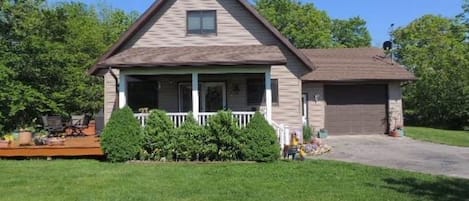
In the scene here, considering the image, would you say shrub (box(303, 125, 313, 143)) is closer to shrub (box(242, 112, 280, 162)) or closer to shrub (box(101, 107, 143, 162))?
shrub (box(242, 112, 280, 162))

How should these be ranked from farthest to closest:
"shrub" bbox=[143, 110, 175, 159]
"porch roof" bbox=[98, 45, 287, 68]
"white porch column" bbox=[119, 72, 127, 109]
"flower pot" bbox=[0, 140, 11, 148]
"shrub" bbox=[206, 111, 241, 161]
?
1. "white porch column" bbox=[119, 72, 127, 109]
2. "porch roof" bbox=[98, 45, 287, 68]
3. "flower pot" bbox=[0, 140, 11, 148]
4. "shrub" bbox=[143, 110, 175, 159]
5. "shrub" bbox=[206, 111, 241, 161]

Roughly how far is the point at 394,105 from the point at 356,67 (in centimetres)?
257

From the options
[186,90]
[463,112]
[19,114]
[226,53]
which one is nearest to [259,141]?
[226,53]

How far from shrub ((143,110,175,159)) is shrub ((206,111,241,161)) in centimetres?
108

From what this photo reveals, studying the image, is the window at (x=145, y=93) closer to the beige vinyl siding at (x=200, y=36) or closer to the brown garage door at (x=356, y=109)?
the beige vinyl siding at (x=200, y=36)

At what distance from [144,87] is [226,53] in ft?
14.2

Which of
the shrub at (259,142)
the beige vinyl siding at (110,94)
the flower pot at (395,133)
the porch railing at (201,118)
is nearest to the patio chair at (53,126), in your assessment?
the beige vinyl siding at (110,94)

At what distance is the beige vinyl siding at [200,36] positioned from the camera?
1872 centimetres

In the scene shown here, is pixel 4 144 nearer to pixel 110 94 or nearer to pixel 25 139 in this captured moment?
pixel 25 139

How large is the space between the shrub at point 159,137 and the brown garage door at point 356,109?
38.7 ft

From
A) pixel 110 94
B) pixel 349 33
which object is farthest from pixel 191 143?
pixel 349 33

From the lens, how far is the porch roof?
15883mm

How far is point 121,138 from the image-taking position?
1426 centimetres

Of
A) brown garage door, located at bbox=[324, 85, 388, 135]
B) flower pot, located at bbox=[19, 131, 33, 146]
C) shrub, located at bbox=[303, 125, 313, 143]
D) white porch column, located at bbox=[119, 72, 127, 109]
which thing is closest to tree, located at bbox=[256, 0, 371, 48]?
brown garage door, located at bbox=[324, 85, 388, 135]
